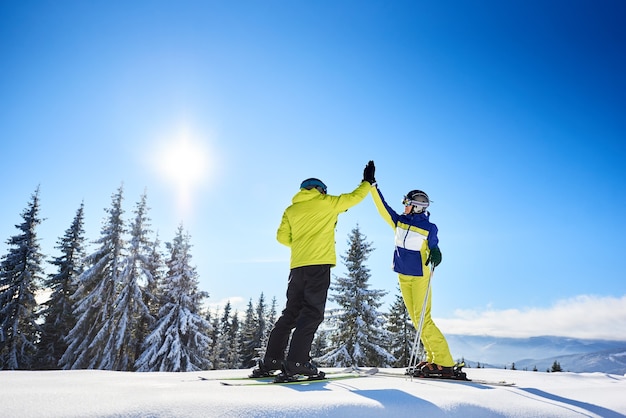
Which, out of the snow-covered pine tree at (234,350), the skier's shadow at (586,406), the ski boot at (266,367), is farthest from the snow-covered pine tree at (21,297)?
the skier's shadow at (586,406)

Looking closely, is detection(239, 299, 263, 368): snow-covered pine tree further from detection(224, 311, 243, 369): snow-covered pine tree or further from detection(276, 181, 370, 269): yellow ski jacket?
detection(276, 181, 370, 269): yellow ski jacket

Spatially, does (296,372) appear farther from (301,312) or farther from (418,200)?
(418,200)

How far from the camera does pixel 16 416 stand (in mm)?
1964

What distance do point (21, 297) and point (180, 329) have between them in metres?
11.3

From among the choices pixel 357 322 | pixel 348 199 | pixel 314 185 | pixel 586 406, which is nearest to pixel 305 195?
pixel 314 185

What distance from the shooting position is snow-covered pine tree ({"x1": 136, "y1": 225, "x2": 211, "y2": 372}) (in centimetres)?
2275

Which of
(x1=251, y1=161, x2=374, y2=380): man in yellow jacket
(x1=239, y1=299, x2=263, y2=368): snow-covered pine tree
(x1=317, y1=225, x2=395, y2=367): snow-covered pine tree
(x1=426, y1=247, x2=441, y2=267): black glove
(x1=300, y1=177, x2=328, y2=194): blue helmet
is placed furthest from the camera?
(x1=239, y1=299, x2=263, y2=368): snow-covered pine tree

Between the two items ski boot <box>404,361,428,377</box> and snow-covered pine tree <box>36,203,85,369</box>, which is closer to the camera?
ski boot <box>404,361,428,377</box>

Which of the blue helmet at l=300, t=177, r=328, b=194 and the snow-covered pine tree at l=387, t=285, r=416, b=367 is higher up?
the blue helmet at l=300, t=177, r=328, b=194

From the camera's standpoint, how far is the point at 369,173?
5.60m

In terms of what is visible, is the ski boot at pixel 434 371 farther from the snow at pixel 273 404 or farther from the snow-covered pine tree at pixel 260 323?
the snow-covered pine tree at pixel 260 323

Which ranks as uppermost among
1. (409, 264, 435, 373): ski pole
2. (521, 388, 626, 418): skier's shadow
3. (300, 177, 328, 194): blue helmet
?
(300, 177, 328, 194): blue helmet

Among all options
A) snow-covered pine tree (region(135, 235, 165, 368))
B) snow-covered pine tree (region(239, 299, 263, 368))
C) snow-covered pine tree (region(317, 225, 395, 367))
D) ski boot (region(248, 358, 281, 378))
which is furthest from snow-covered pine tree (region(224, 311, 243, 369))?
ski boot (region(248, 358, 281, 378))

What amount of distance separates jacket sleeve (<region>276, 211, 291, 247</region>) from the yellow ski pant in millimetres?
1812
